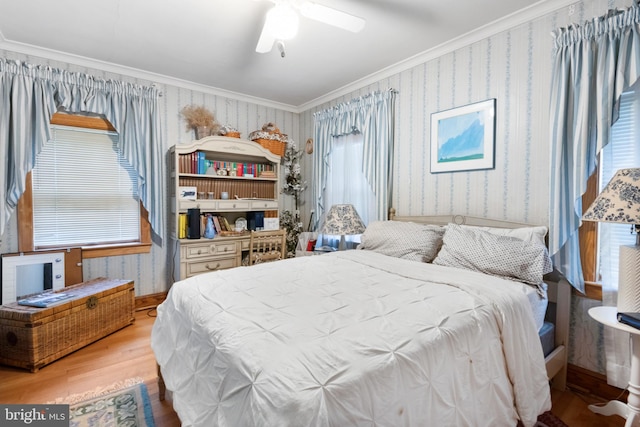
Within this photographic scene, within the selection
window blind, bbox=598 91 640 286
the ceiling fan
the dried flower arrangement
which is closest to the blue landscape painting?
window blind, bbox=598 91 640 286

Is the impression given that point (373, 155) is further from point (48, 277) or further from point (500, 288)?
point (48, 277)

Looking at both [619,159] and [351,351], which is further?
[619,159]

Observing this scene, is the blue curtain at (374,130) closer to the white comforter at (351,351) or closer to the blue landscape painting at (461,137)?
the blue landscape painting at (461,137)

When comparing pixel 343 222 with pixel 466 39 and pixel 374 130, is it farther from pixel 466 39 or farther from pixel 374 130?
pixel 466 39

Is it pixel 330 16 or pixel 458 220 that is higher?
pixel 330 16

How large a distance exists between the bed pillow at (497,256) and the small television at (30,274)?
3375mm

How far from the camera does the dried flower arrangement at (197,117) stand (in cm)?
352

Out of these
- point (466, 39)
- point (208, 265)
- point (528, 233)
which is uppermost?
point (466, 39)

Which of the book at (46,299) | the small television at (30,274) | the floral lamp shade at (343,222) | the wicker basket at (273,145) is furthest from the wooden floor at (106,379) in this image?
the wicker basket at (273,145)

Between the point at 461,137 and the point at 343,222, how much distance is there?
134cm

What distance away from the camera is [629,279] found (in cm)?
149

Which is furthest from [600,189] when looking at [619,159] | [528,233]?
[528,233]

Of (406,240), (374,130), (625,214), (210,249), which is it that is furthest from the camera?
(210,249)

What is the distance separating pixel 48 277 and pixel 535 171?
4198 millimetres
